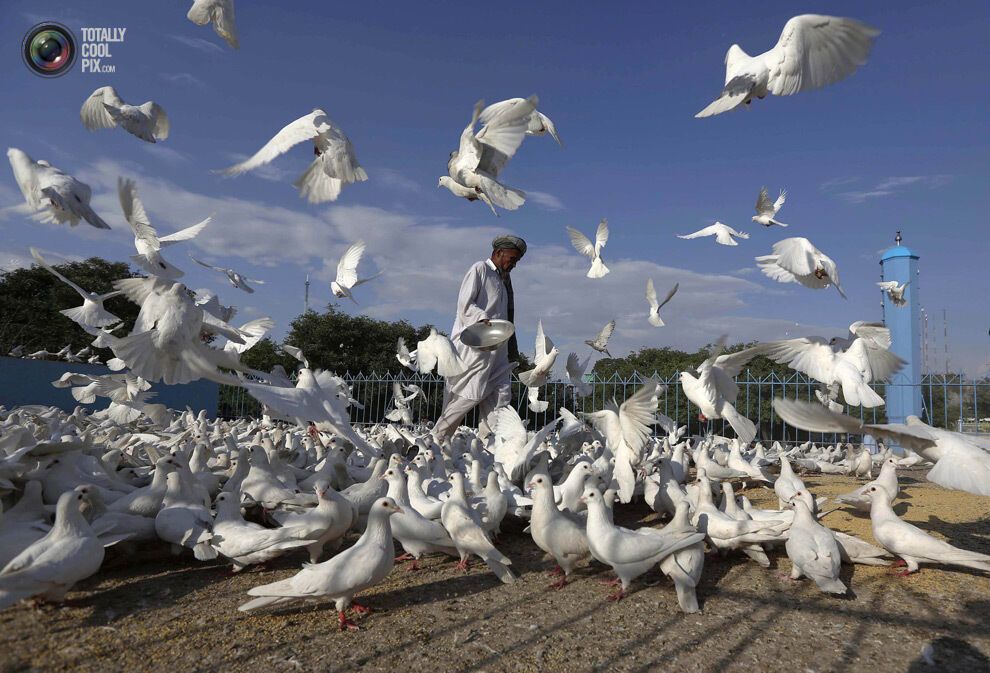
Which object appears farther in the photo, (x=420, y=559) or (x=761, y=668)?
(x=420, y=559)

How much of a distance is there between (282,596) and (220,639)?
0.33m

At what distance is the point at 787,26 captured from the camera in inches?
171

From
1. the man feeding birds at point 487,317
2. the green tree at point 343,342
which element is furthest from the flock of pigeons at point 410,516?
the green tree at point 343,342

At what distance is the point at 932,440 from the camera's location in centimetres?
350

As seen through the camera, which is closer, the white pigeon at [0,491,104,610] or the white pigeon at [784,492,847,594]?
the white pigeon at [0,491,104,610]

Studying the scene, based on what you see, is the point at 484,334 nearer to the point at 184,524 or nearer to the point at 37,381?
the point at 184,524

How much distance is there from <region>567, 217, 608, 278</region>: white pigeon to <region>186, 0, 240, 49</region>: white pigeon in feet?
20.3

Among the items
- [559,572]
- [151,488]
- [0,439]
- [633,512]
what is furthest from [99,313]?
[633,512]

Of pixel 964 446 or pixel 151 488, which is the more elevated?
pixel 964 446

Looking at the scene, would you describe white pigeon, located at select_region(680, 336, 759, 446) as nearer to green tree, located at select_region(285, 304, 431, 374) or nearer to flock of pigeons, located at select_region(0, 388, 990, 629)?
flock of pigeons, located at select_region(0, 388, 990, 629)

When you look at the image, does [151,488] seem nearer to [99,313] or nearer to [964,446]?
[99,313]

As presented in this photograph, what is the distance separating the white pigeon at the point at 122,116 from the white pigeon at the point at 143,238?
2.58ft

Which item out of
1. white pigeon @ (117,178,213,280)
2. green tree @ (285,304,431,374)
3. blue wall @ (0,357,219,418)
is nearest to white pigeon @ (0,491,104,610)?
white pigeon @ (117,178,213,280)

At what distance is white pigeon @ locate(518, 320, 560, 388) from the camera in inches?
277
